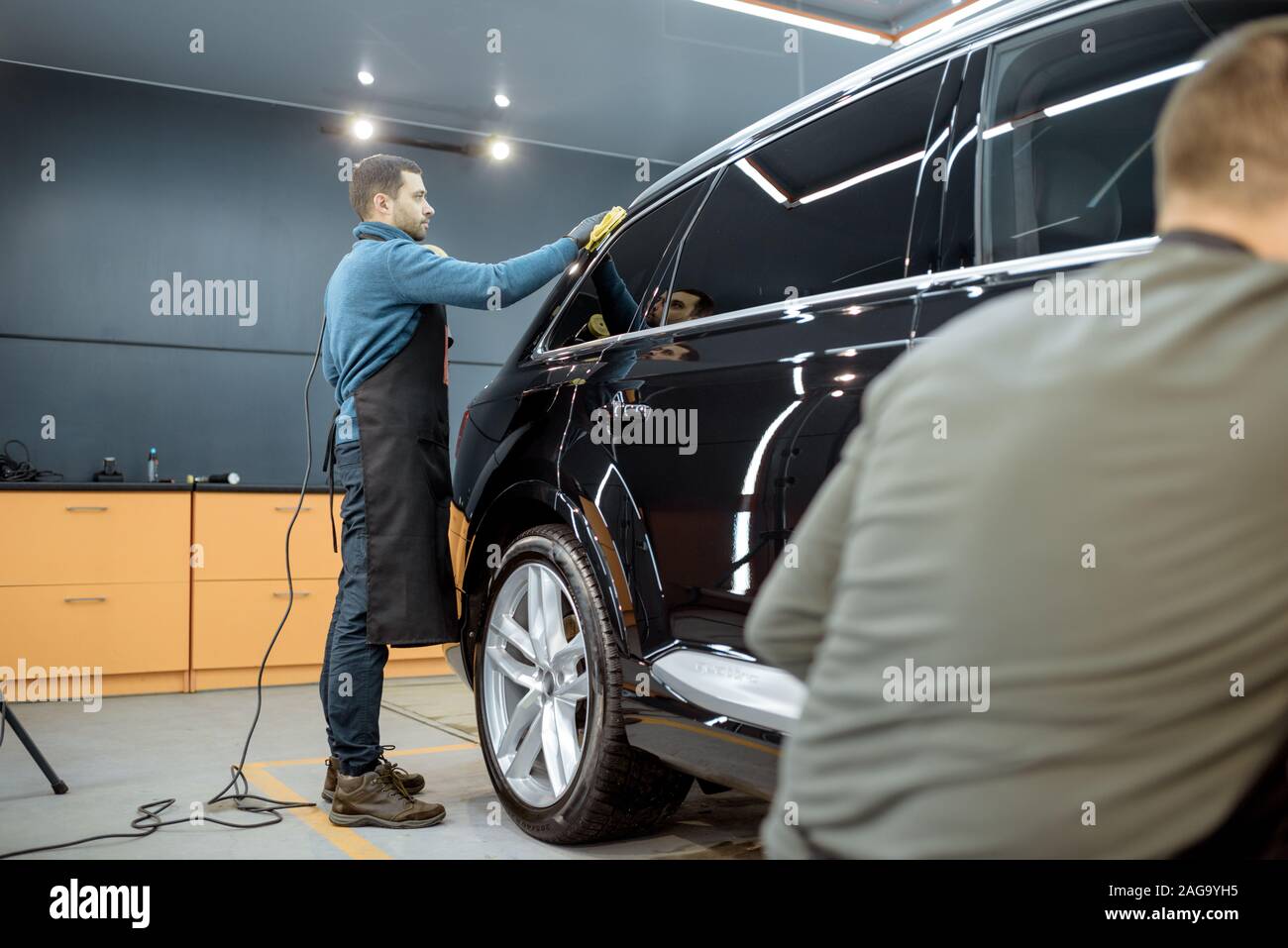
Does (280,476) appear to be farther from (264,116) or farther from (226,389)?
(264,116)

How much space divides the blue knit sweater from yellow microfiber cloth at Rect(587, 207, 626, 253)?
55 mm

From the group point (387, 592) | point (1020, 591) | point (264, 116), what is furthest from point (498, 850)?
point (264, 116)

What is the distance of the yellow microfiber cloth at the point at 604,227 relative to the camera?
9.89 feet

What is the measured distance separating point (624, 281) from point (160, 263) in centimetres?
491

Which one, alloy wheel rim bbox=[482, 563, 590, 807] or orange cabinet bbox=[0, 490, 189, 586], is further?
orange cabinet bbox=[0, 490, 189, 586]

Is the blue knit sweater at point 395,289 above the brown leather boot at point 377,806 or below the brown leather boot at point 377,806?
above

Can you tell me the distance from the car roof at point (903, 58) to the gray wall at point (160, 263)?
14.2 feet

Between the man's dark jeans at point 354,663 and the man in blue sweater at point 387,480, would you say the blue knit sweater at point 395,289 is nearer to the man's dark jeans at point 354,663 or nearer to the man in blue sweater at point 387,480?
the man in blue sweater at point 387,480

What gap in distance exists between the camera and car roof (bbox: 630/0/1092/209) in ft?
6.09

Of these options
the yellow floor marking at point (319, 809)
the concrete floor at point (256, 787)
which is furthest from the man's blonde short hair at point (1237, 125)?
the yellow floor marking at point (319, 809)

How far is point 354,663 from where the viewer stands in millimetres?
3090

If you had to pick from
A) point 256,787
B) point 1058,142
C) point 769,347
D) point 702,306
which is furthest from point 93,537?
point 1058,142

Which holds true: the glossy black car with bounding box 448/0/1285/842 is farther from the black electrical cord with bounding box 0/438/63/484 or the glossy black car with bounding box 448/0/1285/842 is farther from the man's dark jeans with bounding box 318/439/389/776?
the black electrical cord with bounding box 0/438/63/484

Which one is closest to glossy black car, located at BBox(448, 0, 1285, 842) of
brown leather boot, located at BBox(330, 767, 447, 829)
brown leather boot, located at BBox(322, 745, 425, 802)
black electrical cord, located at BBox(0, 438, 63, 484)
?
brown leather boot, located at BBox(330, 767, 447, 829)
